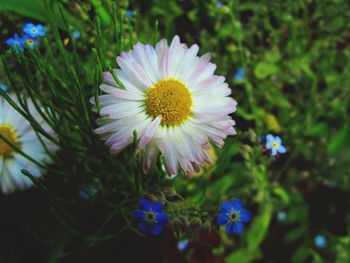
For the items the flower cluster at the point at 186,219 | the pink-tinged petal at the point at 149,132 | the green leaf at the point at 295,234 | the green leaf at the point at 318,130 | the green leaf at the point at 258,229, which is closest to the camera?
the pink-tinged petal at the point at 149,132

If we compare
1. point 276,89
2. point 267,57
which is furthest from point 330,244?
point 267,57

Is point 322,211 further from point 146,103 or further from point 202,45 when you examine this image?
point 146,103

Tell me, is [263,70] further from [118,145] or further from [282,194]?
[118,145]

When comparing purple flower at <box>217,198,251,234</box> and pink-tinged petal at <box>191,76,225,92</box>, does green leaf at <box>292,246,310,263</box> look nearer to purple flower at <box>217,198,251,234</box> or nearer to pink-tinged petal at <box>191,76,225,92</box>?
purple flower at <box>217,198,251,234</box>

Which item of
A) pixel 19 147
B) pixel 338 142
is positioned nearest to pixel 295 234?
pixel 338 142

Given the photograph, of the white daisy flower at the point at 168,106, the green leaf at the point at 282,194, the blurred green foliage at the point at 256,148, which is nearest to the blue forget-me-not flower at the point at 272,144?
the blurred green foliage at the point at 256,148

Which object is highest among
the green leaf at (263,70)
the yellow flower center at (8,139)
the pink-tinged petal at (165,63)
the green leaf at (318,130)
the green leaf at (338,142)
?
the green leaf at (263,70)

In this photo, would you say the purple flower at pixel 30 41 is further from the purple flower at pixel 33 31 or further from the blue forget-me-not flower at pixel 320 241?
the blue forget-me-not flower at pixel 320 241
